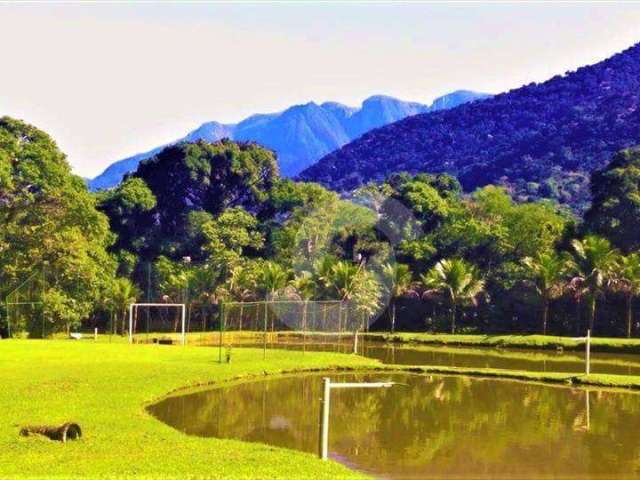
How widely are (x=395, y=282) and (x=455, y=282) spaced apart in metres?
5.87

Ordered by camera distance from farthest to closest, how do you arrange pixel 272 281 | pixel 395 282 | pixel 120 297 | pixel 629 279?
pixel 272 281, pixel 395 282, pixel 120 297, pixel 629 279

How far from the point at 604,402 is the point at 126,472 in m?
17.8

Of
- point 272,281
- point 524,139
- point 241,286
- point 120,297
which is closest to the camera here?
point 120,297

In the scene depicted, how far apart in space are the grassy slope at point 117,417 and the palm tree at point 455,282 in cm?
2442

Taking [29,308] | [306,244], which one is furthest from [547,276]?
[29,308]

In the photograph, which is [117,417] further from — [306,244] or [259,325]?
[306,244]

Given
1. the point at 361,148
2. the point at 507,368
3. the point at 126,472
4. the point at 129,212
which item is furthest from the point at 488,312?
the point at 361,148

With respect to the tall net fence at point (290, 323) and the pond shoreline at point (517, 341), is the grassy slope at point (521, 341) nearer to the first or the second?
the pond shoreline at point (517, 341)

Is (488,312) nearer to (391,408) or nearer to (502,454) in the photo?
(391,408)

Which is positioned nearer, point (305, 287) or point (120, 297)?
point (120, 297)

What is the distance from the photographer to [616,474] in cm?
1689

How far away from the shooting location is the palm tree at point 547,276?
5656 cm

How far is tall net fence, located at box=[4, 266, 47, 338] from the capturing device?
49.8 metres

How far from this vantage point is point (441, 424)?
22.4 m
